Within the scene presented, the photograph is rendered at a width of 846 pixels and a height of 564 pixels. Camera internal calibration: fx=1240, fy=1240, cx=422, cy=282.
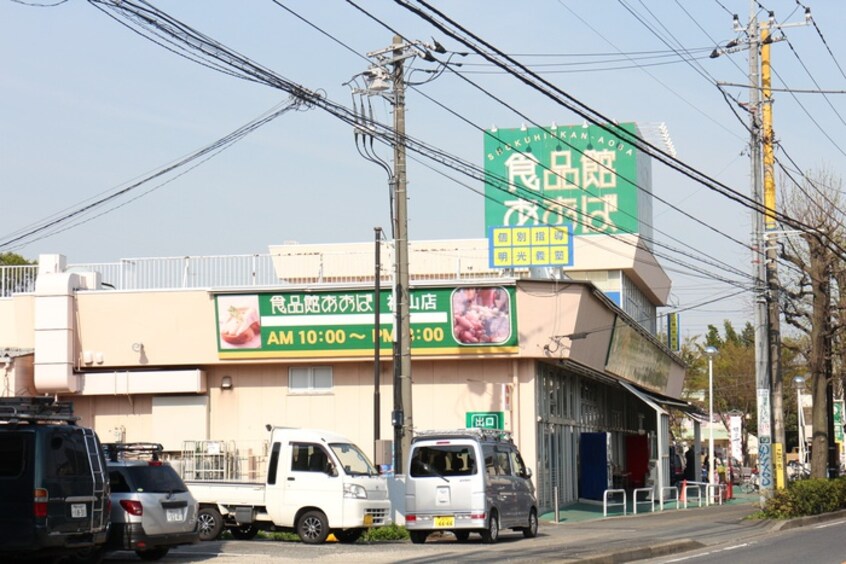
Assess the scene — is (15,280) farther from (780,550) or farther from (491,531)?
(780,550)

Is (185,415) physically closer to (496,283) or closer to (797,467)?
(496,283)

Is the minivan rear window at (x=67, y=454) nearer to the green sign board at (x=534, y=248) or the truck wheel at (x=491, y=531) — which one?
the truck wheel at (x=491, y=531)

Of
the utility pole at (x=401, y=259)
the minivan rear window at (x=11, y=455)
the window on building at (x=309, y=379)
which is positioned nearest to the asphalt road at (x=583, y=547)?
the utility pole at (x=401, y=259)

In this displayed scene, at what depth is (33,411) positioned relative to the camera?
17.3 meters

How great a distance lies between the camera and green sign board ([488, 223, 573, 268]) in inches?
1437

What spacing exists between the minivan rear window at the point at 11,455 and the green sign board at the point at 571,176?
49841 millimetres

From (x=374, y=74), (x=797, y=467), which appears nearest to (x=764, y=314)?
(x=374, y=74)

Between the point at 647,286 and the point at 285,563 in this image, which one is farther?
the point at 647,286

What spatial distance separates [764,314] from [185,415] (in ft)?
53.4

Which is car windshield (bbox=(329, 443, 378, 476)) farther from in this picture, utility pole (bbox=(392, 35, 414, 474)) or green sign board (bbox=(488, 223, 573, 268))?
green sign board (bbox=(488, 223, 573, 268))

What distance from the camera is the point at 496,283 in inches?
1289

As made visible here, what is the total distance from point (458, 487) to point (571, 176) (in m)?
47.0

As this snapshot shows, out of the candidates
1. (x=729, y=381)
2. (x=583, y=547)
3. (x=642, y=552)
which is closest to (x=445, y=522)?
(x=583, y=547)

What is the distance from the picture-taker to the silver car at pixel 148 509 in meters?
18.9
